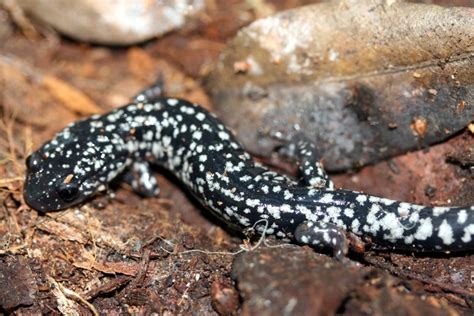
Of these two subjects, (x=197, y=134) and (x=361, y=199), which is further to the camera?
(x=197, y=134)

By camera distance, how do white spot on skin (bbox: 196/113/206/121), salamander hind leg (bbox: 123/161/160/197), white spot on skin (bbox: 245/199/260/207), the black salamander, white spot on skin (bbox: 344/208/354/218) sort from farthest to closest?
salamander hind leg (bbox: 123/161/160/197), white spot on skin (bbox: 196/113/206/121), white spot on skin (bbox: 245/199/260/207), white spot on skin (bbox: 344/208/354/218), the black salamander

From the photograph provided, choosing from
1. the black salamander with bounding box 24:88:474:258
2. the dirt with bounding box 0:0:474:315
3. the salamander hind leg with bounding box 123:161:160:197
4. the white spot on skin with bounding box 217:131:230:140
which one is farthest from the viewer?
the salamander hind leg with bounding box 123:161:160:197

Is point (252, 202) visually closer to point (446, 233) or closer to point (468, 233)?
point (446, 233)

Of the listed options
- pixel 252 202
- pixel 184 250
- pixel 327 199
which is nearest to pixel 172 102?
pixel 252 202

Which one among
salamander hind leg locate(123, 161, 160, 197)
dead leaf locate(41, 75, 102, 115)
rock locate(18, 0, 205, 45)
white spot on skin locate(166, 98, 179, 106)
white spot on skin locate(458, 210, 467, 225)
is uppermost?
rock locate(18, 0, 205, 45)

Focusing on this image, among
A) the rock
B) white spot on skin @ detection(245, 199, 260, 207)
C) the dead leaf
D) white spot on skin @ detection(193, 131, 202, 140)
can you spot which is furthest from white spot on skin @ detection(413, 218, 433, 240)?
the dead leaf

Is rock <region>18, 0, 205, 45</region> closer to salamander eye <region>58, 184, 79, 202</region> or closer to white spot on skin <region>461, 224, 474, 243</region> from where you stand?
salamander eye <region>58, 184, 79, 202</region>
